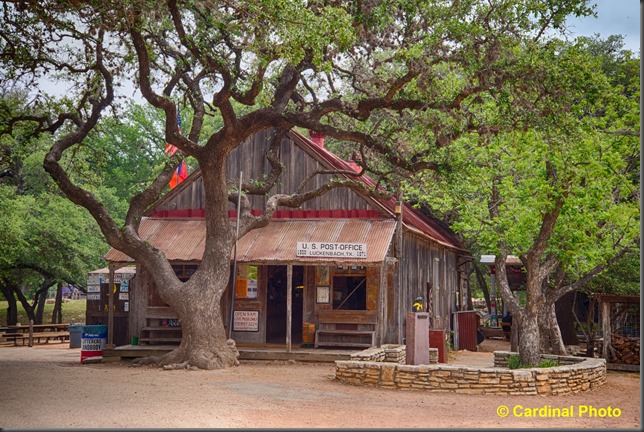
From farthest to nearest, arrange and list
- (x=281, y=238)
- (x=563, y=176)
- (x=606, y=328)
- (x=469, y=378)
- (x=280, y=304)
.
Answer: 1. (x=280, y=304)
2. (x=281, y=238)
3. (x=606, y=328)
4. (x=563, y=176)
5. (x=469, y=378)

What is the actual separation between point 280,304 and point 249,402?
11402 millimetres

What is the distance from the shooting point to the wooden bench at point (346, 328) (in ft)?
65.7

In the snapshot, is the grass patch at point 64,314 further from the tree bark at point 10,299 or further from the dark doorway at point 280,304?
the dark doorway at point 280,304

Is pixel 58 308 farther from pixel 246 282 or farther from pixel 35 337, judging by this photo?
pixel 246 282

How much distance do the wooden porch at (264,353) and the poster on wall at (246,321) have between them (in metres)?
1.08

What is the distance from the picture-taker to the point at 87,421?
10109 millimetres

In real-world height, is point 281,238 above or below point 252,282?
above

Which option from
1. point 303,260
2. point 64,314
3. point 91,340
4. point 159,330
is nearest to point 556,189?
point 303,260

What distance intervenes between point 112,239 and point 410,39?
8641 millimetres

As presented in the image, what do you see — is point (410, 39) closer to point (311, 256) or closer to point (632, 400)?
point (311, 256)

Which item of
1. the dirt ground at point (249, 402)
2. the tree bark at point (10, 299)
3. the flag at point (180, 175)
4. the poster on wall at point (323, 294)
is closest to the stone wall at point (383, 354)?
the dirt ground at point (249, 402)

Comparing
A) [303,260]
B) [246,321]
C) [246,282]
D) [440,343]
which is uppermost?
[303,260]

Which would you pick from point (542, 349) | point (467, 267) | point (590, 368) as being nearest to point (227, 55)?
point (590, 368)

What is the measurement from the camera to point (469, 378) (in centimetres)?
1363
